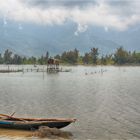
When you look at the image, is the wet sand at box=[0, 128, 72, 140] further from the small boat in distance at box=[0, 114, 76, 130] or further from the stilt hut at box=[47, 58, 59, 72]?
the stilt hut at box=[47, 58, 59, 72]

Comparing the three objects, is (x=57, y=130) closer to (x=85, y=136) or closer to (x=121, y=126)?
(x=85, y=136)

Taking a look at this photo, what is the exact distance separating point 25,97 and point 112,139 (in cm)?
2938

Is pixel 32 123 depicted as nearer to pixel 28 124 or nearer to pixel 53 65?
pixel 28 124

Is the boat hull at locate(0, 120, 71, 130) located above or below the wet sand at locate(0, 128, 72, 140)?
above

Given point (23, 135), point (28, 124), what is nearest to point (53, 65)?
point (28, 124)

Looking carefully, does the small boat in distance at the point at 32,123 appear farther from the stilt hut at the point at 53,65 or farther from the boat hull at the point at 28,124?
the stilt hut at the point at 53,65

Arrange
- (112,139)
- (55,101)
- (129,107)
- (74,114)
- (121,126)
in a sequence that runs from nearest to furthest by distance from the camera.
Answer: (112,139)
(121,126)
(74,114)
(129,107)
(55,101)

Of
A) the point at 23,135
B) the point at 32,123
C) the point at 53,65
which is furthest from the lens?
the point at 53,65

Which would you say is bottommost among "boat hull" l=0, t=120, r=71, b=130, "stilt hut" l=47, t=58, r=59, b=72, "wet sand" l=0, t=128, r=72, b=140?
"wet sand" l=0, t=128, r=72, b=140

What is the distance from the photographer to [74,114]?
40.6m

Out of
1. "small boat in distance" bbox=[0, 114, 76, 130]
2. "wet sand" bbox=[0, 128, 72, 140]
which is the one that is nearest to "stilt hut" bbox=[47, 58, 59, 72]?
"small boat in distance" bbox=[0, 114, 76, 130]

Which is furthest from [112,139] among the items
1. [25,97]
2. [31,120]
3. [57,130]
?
[25,97]

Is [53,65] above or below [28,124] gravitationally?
above

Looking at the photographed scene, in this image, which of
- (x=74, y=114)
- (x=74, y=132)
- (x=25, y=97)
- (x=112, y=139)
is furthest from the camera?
(x=25, y=97)
